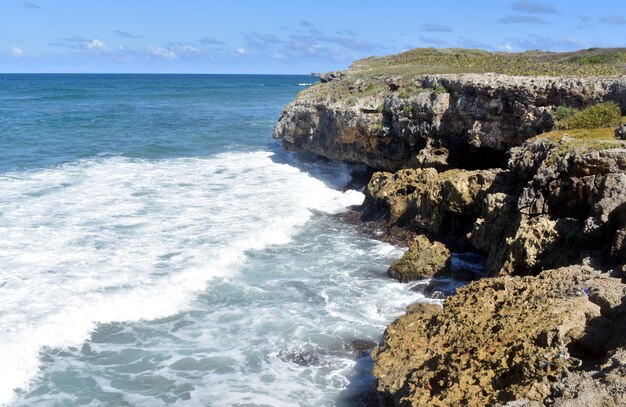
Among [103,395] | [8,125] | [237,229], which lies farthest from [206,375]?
[8,125]

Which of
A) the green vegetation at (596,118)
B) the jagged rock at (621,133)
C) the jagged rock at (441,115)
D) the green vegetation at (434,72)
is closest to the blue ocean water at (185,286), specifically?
the jagged rock at (441,115)

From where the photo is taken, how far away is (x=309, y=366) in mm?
12594

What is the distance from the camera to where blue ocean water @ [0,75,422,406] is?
12.1 meters

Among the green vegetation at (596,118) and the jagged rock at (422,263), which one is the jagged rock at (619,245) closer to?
the jagged rock at (422,263)

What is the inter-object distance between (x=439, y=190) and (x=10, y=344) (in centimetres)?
1379

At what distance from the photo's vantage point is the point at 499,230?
15703 millimetres

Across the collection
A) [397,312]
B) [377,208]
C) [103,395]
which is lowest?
[103,395]

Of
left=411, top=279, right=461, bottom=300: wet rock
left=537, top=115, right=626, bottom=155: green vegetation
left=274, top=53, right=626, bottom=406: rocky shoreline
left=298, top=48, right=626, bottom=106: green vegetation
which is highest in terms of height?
left=298, top=48, right=626, bottom=106: green vegetation

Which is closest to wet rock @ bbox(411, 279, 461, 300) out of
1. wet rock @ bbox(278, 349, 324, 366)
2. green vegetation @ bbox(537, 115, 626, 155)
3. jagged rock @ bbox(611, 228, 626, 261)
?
wet rock @ bbox(278, 349, 324, 366)

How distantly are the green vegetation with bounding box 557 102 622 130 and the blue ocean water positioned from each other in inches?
288

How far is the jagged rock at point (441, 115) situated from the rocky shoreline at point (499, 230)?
60 mm

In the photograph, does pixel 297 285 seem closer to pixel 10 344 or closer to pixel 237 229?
pixel 237 229

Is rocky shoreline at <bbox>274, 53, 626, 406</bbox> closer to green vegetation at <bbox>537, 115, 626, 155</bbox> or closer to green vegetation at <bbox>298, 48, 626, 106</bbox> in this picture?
green vegetation at <bbox>537, 115, 626, 155</bbox>

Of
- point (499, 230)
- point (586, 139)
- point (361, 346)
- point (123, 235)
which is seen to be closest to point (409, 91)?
point (499, 230)
